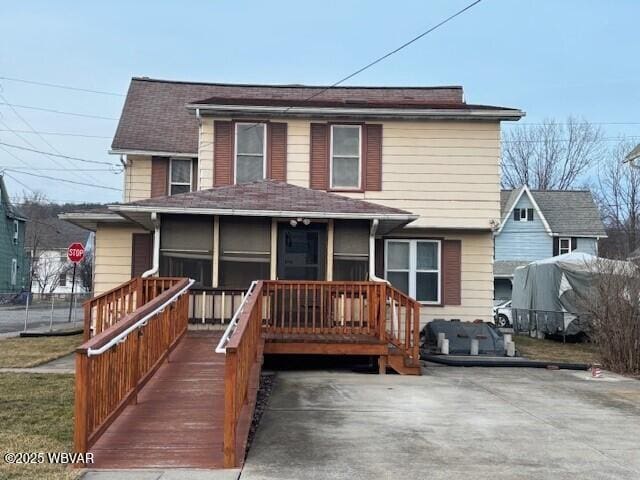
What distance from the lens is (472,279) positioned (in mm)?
16062

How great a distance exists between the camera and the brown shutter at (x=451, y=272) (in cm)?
1597

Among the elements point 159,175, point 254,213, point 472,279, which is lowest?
point 472,279

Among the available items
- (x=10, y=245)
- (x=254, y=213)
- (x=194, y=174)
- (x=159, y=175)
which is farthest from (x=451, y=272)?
(x=10, y=245)

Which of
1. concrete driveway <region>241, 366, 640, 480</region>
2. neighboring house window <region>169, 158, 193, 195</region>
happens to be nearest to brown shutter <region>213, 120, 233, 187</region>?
neighboring house window <region>169, 158, 193, 195</region>

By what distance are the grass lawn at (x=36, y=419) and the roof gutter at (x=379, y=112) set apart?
7.32 metres

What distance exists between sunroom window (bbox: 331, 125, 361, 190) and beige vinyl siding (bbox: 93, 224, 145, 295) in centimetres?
502

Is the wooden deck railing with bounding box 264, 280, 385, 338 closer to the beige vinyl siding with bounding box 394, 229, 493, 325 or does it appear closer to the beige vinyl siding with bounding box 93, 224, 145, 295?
the beige vinyl siding with bounding box 394, 229, 493, 325

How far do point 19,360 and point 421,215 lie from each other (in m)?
8.91

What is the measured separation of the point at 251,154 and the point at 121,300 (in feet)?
16.9

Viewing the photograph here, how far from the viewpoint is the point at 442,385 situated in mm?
10234

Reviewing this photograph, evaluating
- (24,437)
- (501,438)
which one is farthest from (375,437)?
(24,437)

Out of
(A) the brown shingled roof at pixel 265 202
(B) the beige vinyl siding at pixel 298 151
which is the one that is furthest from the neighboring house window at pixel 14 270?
(A) the brown shingled roof at pixel 265 202

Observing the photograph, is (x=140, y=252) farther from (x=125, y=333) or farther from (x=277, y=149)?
(x=125, y=333)

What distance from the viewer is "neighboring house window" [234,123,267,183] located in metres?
15.7
